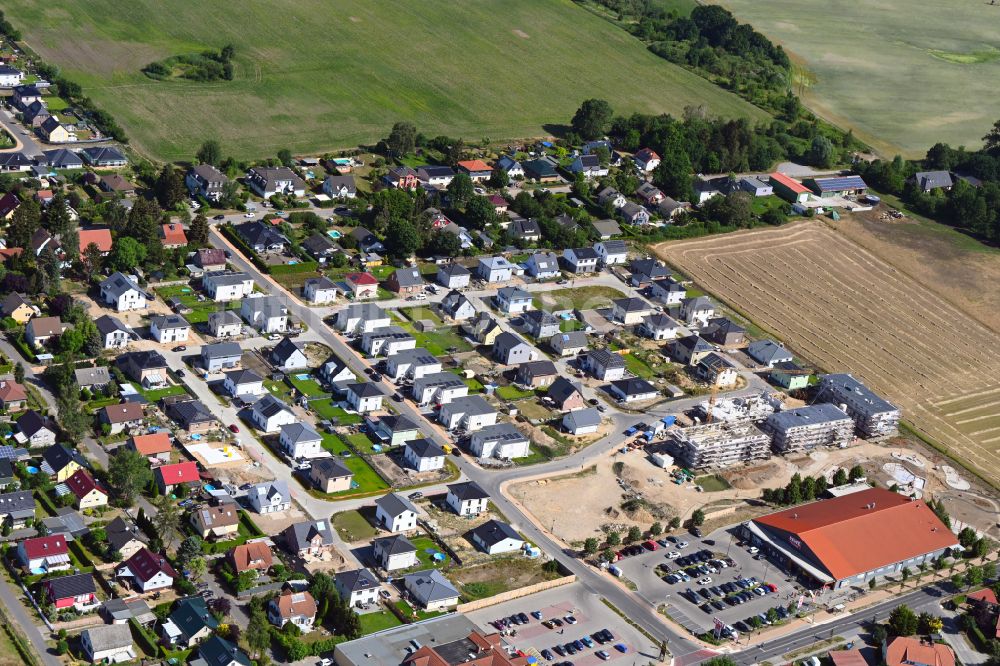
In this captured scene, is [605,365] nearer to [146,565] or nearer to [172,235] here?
[172,235]

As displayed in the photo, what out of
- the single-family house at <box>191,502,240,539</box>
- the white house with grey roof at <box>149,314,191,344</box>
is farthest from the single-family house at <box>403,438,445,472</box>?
the white house with grey roof at <box>149,314,191,344</box>

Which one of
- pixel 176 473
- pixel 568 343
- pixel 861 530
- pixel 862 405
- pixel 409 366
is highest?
pixel 568 343

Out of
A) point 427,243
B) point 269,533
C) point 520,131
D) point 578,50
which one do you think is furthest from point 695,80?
point 269,533

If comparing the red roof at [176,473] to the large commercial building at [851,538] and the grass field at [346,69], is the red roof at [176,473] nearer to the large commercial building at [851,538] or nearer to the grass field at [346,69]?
the large commercial building at [851,538]

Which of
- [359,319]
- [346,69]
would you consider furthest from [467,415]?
[346,69]

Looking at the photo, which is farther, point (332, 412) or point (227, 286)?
point (227, 286)

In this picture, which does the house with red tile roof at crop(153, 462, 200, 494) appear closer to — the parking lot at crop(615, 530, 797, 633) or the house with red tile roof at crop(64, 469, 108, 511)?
the house with red tile roof at crop(64, 469, 108, 511)
